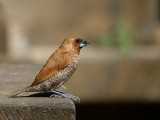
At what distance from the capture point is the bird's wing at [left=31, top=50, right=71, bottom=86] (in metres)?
4.73

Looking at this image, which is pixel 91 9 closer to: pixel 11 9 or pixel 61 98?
pixel 11 9

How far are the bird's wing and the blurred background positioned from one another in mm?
4452

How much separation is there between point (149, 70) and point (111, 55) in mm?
933

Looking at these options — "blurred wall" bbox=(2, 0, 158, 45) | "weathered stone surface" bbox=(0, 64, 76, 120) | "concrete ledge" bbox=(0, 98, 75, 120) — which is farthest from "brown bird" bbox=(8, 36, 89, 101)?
"blurred wall" bbox=(2, 0, 158, 45)

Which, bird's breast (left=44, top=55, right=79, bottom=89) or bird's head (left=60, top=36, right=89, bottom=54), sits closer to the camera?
bird's breast (left=44, top=55, right=79, bottom=89)

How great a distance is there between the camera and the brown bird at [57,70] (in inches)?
186

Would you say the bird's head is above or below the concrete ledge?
above

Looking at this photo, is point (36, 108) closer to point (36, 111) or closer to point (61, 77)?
point (36, 111)

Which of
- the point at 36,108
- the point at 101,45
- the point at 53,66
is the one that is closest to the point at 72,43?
the point at 53,66

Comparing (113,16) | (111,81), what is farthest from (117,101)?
(113,16)

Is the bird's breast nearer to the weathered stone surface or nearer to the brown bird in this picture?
the brown bird

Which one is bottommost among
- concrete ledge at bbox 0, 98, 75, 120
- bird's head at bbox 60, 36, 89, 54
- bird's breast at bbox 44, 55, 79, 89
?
concrete ledge at bbox 0, 98, 75, 120

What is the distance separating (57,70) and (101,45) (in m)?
7.75

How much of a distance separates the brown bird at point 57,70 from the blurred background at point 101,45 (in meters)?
4.38
